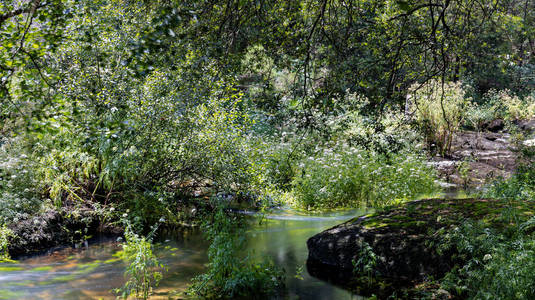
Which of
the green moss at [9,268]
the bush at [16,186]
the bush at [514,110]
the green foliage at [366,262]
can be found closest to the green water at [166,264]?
the green moss at [9,268]

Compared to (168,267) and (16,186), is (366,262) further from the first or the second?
(16,186)

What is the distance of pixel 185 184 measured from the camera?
8.78m

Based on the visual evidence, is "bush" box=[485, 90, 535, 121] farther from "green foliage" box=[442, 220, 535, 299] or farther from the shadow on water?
"green foliage" box=[442, 220, 535, 299]

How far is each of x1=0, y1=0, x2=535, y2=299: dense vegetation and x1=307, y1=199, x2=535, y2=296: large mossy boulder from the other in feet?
2.50

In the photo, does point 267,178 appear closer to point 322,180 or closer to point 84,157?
point 322,180

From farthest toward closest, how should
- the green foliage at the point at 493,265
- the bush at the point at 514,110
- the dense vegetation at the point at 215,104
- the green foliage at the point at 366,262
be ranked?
the bush at the point at 514,110 → the green foliage at the point at 366,262 → the dense vegetation at the point at 215,104 → the green foliage at the point at 493,265

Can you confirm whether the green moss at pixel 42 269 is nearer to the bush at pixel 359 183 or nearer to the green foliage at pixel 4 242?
the green foliage at pixel 4 242

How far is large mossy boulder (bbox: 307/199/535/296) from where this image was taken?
4.68 m

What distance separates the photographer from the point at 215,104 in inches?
328

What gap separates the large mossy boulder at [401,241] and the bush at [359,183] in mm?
3508

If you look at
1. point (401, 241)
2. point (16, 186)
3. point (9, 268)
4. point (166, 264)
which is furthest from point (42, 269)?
point (401, 241)

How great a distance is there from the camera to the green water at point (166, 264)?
503cm

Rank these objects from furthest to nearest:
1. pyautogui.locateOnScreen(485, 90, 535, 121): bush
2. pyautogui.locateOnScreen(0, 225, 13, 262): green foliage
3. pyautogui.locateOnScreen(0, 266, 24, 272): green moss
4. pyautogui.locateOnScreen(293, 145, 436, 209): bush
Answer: pyautogui.locateOnScreen(485, 90, 535, 121): bush < pyautogui.locateOnScreen(293, 145, 436, 209): bush < pyautogui.locateOnScreen(0, 225, 13, 262): green foliage < pyautogui.locateOnScreen(0, 266, 24, 272): green moss

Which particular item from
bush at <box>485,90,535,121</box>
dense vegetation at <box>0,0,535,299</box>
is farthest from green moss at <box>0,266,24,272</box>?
bush at <box>485,90,535,121</box>
